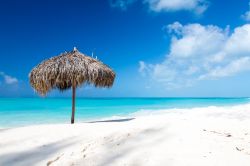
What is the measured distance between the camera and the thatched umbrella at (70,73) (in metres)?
7.68

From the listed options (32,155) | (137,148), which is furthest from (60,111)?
(137,148)

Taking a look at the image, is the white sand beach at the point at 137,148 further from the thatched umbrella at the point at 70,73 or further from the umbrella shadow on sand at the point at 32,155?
the thatched umbrella at the point at 70,73

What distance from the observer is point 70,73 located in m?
7.61

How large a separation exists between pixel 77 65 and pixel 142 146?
4105 millimetres

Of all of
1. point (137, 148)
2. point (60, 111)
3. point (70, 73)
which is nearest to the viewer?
point (137, 148)

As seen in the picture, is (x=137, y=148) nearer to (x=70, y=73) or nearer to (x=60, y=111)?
(x=70, y=73)

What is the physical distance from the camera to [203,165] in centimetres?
335

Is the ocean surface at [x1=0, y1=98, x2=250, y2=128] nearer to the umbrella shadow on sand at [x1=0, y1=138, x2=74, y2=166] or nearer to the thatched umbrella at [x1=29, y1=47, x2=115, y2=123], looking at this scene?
the thatched umbrella at [x1=29, y1=47, x2=115, y2=123]

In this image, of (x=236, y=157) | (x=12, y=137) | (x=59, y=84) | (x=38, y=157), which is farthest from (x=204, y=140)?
(x=59, y=84)

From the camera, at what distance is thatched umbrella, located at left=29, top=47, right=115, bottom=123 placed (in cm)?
768

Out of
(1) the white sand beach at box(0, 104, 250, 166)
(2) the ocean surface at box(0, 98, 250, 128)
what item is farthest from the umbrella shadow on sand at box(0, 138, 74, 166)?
(2) the ocean surface at box(0, 98, 250, 128)

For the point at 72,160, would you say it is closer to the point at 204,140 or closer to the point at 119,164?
the point at 119,164

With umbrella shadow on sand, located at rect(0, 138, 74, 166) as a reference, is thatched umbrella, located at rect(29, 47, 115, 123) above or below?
above

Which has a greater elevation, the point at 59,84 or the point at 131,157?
the point at 59,84
